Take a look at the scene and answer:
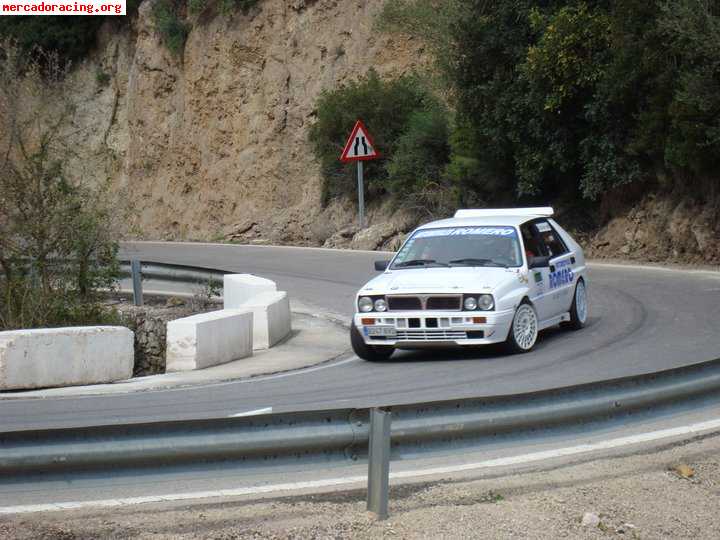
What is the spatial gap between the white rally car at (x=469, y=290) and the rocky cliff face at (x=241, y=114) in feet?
59.1

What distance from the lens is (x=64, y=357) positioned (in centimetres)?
1270

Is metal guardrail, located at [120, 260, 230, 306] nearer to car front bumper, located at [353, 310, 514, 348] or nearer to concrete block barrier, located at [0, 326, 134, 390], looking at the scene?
concrete block barrier, located at [0, 326, 134, 390]

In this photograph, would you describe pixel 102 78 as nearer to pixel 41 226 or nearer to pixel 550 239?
pixel 41 226

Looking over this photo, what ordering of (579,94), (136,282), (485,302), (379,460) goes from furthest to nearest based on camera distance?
(579,94), (136,282), (485,302), (379,460)

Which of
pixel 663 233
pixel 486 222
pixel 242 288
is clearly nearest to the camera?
pixel 486 222

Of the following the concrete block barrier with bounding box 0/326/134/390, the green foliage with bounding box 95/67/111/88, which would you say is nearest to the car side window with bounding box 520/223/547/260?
the concrete block barrier with bounding box 0/326/134/390

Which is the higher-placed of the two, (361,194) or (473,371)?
(361,194)

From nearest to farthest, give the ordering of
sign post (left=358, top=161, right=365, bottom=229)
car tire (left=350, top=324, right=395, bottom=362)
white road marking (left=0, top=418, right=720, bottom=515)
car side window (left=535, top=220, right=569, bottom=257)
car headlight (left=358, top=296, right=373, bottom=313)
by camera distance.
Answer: white road marking (left=0, top=418, right=720, bottom=515), car headlight (left=358, top=296, right=373, bottom=313), car tire (left=350, top=324, right=395, bottom=362), car side window (left=535, top=220, right=569, bottom=257), sign post (left=358, top=161, right=365, bottom=229)

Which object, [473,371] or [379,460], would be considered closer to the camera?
[379,460]

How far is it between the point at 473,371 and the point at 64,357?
4457 millimetres

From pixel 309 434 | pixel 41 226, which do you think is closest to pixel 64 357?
pixel 41 226

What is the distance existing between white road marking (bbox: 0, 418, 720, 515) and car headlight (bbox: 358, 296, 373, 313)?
4955 mm

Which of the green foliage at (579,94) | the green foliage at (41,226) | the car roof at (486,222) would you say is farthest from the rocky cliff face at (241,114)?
the car roof at (486,222)

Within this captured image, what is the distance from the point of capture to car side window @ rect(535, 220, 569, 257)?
48.2ft
